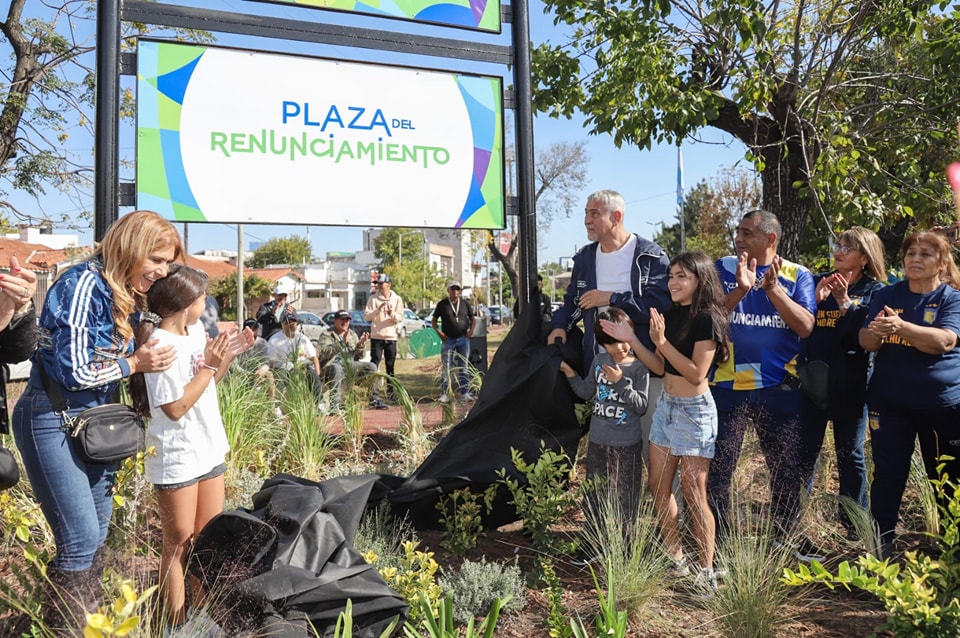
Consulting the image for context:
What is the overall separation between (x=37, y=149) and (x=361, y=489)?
10699mm

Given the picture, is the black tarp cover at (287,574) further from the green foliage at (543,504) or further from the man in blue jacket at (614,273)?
the man in blue jacket at (614,273)

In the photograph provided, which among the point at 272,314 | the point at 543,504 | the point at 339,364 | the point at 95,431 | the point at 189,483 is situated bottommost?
the point at 543,504

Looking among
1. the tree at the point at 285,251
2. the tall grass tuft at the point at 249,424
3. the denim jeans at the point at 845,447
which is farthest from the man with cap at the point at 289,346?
the tree at the point at 285,251

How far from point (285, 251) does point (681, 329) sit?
3103 inches

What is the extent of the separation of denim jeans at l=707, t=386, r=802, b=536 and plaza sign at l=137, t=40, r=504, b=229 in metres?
1.96

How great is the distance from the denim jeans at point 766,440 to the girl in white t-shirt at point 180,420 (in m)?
2.36

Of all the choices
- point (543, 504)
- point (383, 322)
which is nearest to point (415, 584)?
point (543, 504)

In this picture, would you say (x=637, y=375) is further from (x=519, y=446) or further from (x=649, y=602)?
(x=649, y=602)

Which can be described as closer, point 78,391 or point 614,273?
point 78,391

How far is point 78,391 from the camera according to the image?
2389mm

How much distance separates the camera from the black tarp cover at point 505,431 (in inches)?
145

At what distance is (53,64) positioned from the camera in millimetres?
10523

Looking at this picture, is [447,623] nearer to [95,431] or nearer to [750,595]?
[750,595]

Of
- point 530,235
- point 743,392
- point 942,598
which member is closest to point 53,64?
point 530,235
